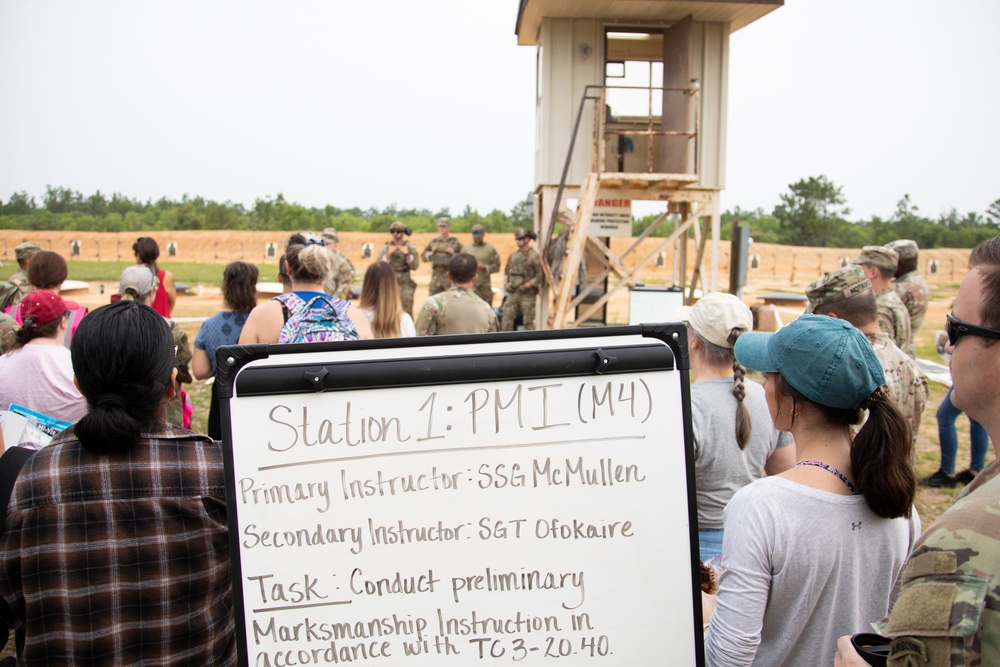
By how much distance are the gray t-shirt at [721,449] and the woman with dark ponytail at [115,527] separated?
1620 mm

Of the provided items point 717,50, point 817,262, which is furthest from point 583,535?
point 817,262

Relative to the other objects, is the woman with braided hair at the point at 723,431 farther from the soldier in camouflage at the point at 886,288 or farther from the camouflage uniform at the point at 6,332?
the camouflage uniform at the point at 6,332

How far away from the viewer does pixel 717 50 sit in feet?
38.2

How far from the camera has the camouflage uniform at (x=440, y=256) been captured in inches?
533

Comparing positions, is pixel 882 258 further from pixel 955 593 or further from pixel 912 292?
pixel 955 593

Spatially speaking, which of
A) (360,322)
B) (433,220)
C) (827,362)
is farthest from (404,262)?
(433,220)

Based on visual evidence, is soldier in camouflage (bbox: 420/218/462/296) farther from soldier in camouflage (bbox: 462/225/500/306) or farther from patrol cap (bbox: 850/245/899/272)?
patrol cap (bbox: 850/245/899/272)

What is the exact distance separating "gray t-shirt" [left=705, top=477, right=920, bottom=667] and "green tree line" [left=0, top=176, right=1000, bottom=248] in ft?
157

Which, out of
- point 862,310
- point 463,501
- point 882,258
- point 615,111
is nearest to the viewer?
point 463,501

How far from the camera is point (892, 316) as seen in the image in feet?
15.3

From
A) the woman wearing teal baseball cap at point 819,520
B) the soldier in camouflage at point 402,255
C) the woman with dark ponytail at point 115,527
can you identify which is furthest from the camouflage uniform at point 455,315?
the soldier in camouflage at point 402,255

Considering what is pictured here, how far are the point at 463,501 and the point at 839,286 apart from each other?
251 centimetres

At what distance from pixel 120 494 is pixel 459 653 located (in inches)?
36.2

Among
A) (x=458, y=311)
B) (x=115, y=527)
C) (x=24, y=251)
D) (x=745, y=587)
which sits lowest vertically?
(x=745, y=587)
